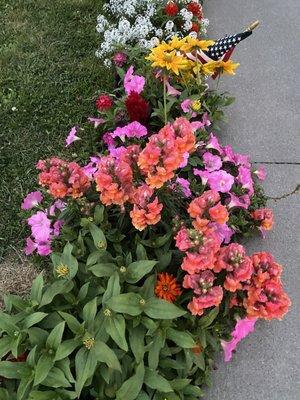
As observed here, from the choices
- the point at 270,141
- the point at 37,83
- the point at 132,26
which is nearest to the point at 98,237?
the point at 270,141

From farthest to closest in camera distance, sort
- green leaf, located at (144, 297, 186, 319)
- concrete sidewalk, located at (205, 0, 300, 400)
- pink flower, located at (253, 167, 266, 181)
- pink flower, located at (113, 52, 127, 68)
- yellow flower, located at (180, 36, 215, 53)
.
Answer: pink flower, located at (113, 52, 127, 68) < pink flower, located at (253, 167, 266, 181) < yellow flower, located at (180, 36, 215, 53) < concrete sidewalk, located at (205, 0, 300, 400) < green leaf, located at (144, 297, 186, 319)

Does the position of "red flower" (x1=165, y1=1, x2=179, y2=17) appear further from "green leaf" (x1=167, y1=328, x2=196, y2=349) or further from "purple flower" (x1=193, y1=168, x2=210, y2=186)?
"green leaf" (x1=167, y1=328, x2=196, y2=349)

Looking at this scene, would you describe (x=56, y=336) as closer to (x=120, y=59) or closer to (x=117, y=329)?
(x=117, y=329)

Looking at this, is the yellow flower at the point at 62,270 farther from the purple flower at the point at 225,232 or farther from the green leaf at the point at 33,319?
the purple flower at the point at 225,232

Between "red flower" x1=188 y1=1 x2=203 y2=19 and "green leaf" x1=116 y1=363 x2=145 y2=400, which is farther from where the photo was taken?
"red flower" x1=188 y1=1 x2=203 y2=19

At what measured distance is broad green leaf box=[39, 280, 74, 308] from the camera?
2.19 metres

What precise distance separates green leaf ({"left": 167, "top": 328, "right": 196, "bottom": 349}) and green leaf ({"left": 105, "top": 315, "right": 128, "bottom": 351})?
0.26 metres

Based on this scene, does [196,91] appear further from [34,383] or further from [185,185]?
[34,383]

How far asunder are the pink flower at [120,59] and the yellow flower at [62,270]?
1.92 m

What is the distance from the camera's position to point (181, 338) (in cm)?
215

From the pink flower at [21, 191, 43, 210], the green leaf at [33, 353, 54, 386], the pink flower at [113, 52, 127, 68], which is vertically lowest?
the green leaf at [33, 353, 54, 386]

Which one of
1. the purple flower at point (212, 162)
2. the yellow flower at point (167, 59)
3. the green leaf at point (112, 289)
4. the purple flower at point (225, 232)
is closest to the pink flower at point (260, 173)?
the purple flower at point (212, 162)

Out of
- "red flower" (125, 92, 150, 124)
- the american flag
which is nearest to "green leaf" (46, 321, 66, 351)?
"red flower" (125, 92, 150, 124)

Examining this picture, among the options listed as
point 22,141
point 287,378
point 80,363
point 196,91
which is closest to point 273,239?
point 287,378
